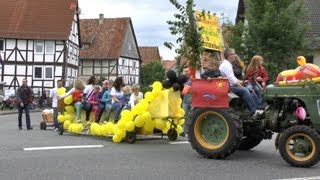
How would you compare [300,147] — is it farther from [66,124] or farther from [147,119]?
[66,124]

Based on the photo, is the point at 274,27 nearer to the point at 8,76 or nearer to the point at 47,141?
the point at 47,141

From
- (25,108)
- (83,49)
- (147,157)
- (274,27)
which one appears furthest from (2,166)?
(83,49)

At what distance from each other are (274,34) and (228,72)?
42.8 feet

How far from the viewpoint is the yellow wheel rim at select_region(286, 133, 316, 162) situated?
31.3 feet

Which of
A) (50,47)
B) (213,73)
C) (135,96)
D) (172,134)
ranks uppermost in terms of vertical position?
(50,47)

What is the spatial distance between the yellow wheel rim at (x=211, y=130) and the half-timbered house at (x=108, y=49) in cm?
5843

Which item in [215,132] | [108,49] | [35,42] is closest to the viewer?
[215,132]

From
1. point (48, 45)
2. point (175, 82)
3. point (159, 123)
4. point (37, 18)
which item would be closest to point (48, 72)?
point (48, 45)

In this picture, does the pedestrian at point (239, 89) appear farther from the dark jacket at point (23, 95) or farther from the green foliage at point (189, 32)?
the dark jacket at point (23, 95)

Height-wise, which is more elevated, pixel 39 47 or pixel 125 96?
pixel 39 47

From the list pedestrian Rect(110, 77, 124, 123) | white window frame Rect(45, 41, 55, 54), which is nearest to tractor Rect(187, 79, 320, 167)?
pedestrian Rect(110, 77, 124, 123)

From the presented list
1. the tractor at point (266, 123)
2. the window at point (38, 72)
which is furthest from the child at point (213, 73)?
the window at point (38, 72)

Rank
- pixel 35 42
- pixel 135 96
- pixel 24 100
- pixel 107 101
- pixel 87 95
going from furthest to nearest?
pixel 35 42, pixel 24 100, pixel 87 95, pixel 107 101, pixel 135 96

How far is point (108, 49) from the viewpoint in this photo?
235 ft
